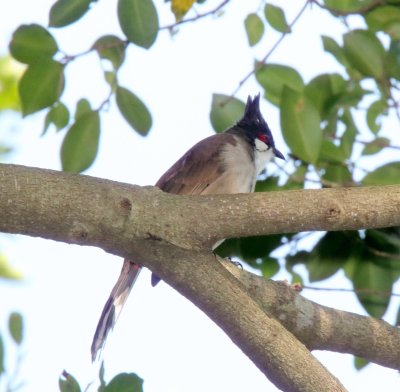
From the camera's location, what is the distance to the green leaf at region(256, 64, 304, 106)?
3400mm

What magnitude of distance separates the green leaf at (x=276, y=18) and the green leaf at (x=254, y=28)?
2.2 inches

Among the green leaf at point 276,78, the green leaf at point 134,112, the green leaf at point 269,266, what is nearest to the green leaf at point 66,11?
the green leaf at point 134,112

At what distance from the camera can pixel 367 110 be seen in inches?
144

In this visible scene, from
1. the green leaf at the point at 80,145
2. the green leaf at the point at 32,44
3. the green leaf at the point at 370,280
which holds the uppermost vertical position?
the green leaf at the point at 32,44

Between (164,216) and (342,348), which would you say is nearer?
(164,216)

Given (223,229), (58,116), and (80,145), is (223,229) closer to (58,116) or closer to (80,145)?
(80,145)

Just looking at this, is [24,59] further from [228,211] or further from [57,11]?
[228,211]

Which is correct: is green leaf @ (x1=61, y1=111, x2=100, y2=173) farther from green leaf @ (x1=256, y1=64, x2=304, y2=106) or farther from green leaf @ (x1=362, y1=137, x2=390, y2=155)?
green leaf @ (x1=362, y1=137, x2=390, y2=155)

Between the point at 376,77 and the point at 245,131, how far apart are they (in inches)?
46.0

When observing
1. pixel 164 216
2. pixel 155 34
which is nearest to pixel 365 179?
pixel 155 34

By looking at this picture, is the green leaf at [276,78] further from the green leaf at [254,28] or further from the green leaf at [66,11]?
the green leaf at [66,11]

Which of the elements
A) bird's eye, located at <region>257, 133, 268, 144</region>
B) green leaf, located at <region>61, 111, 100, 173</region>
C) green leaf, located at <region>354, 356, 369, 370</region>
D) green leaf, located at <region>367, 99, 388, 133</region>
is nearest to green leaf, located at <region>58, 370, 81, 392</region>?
green leaf, located at <region>61, 111, 100, 173</region>

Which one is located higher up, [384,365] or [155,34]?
[155,34]

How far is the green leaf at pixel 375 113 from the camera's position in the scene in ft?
11.8
